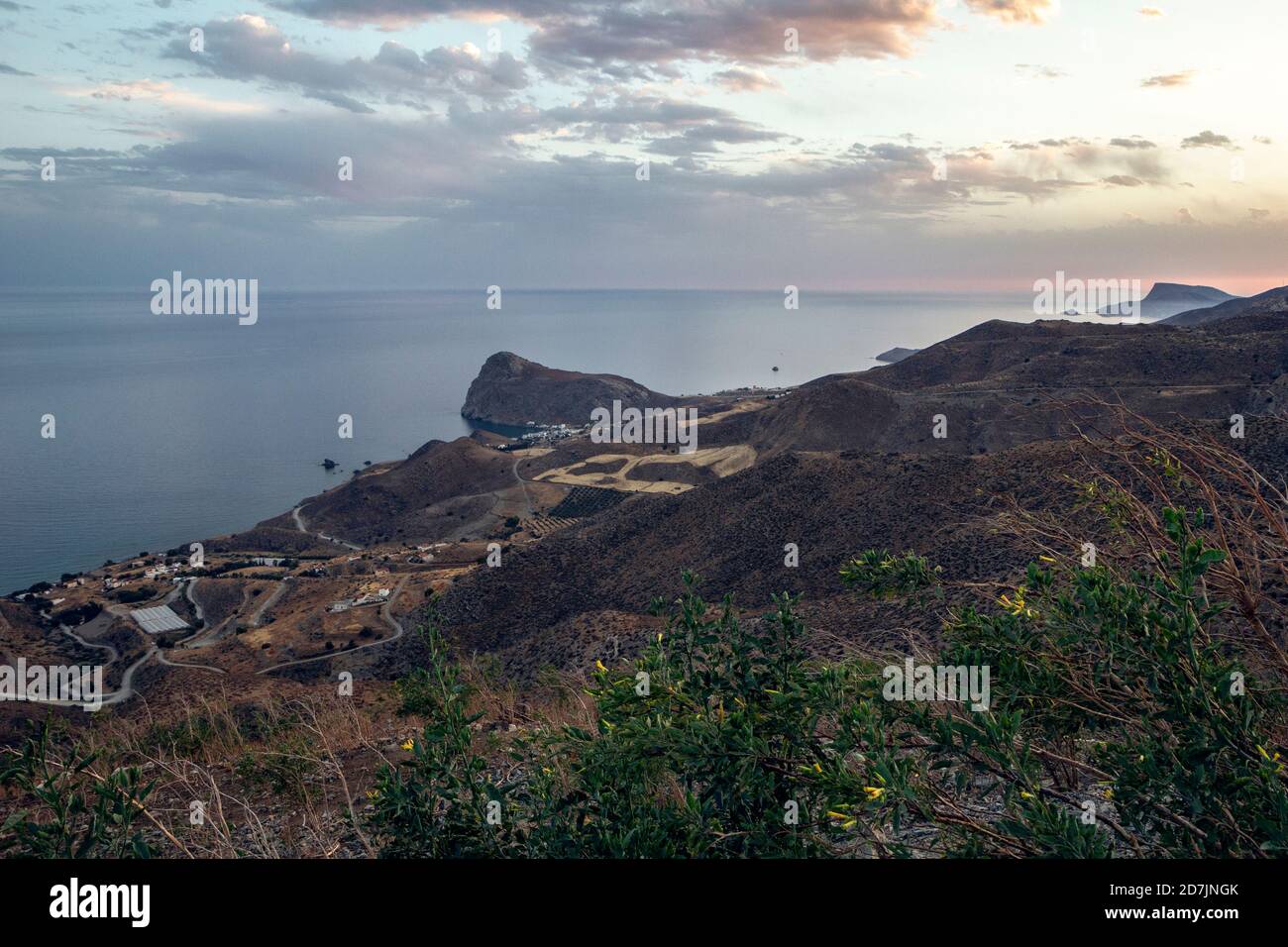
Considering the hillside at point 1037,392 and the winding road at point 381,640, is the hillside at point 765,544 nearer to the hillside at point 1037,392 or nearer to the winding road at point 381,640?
the winding road at point 381,640

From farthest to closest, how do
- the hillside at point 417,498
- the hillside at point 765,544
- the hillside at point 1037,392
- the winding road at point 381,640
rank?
1. the hillside at point 417,498
2. the hillside at point 1037,392
3. the winding road at point 381,640
4. the hillside at point 765,544

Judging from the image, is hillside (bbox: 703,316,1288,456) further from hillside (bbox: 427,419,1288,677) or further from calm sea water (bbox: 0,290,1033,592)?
calm sea water (bbox: 0,290,1033,592)

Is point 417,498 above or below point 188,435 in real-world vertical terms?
below

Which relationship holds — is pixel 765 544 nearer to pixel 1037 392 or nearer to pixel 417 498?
pixel 1037 392

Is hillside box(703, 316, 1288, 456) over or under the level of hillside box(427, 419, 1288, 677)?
over

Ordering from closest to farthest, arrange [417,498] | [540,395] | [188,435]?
[417,498] < [188,435] < [540,395]

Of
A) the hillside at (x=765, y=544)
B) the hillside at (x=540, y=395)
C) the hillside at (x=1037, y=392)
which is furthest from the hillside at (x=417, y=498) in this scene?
the hillside at (x=540, y=395)

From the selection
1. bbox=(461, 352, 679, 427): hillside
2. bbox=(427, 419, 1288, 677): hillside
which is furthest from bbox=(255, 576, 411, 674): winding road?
bbox=(461, 352, 679, 427): hillside

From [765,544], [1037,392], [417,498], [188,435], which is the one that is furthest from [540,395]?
[765,544]

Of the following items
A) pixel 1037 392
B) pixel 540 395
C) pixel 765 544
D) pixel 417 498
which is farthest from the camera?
pixel 540 395

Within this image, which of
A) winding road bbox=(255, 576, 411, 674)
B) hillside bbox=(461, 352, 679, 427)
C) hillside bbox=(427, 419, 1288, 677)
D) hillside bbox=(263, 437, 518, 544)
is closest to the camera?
hillside bbox=(427, 419, 1288, 677)
